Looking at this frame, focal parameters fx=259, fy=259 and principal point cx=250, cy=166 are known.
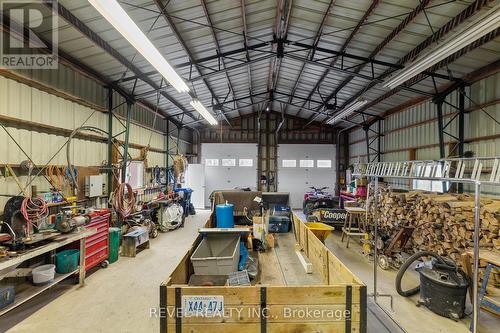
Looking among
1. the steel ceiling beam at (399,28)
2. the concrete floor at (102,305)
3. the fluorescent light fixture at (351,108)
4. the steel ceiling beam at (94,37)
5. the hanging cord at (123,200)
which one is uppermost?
the steel ceiling beam at (399,28)

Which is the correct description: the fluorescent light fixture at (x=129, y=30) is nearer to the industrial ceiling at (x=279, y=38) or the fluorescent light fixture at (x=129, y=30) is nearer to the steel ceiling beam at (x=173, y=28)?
the industrial ceiling at (x=279, y=38)

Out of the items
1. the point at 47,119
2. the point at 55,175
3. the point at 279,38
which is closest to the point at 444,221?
the point at 279,38

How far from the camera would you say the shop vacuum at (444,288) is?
304 centimetres

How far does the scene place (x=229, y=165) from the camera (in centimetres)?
1257

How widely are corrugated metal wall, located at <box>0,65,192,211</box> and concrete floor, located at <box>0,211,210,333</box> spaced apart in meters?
1.45

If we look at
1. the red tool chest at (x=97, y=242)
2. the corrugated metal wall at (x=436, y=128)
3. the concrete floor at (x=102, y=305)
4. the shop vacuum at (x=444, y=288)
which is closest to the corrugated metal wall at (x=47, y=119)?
the red tool chest at (x=97, y=242)

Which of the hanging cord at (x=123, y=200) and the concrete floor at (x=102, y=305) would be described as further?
the hanging cord at (x=123, y=200)

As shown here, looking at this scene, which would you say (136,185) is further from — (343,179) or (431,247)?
(343,179)

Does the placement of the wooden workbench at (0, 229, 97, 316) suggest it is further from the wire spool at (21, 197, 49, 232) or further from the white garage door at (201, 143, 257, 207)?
the white garage door at (201, 143, 257, 207)

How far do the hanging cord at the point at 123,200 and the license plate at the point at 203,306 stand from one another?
173 inches

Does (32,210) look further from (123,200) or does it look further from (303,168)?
(303,168)

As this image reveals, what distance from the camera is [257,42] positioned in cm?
609

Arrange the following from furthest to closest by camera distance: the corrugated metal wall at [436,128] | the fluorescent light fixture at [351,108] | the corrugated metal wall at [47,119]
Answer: the fluorescent light fixture at [351,108] → the corrugated metal wall at [436,128] → the corrugated metal wall at [47,119]

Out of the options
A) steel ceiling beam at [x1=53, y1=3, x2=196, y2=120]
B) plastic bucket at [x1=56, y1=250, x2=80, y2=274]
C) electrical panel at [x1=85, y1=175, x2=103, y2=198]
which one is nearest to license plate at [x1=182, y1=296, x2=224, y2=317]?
plastic bucket at [x1=56, y1=250, x2=80, y2=274]
